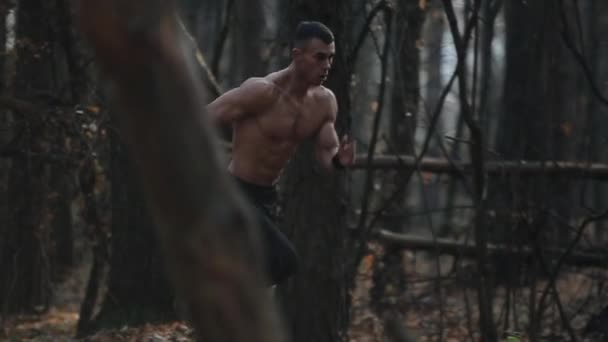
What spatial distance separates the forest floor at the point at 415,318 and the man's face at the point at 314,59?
11.5ft

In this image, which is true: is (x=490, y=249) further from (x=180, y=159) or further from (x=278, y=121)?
(x=180, y=159)

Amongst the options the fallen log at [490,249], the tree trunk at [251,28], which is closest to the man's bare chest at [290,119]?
the fallen log at [490,249]

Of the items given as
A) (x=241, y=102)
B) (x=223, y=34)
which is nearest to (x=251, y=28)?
(x=223, y=34)

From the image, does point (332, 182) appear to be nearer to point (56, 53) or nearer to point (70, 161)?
point (70, 161)

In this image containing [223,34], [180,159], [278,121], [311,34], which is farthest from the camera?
[223,34]

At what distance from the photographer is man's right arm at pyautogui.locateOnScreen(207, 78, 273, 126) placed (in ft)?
26.6

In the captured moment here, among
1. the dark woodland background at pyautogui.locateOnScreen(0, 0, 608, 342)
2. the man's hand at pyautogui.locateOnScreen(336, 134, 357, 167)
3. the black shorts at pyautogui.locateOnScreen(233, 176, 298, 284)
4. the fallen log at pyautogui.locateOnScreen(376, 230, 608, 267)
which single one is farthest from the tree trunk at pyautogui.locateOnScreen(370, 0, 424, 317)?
the man's hand at pyautogui.locateOnScreen(336, 134, 357, 167)

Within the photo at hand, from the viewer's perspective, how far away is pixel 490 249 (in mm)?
13789

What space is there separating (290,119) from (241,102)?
41 centimetres

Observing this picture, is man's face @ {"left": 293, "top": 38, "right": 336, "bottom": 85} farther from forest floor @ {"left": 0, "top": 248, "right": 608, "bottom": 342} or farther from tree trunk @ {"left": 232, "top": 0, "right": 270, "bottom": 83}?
tree trunk @ {"left": 232, "top": 0, "right": 270, "bottom": 83}

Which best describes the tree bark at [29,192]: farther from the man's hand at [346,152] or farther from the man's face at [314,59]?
the man's hand at [346,152]

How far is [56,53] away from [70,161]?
5.48 feet

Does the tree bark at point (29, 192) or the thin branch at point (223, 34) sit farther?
the tree bark at point (29, 192)

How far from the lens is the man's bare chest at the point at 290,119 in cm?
839
